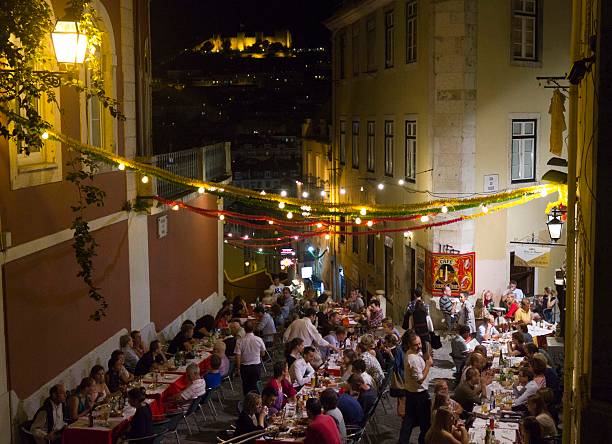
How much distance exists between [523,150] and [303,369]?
10.5 meters

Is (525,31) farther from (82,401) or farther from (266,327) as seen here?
(82,401)

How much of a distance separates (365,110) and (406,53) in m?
5.49

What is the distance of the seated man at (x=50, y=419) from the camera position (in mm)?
11719

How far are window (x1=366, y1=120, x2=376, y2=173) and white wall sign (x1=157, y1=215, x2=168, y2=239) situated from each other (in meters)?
10.3

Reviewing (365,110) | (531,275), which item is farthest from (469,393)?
(365,110)

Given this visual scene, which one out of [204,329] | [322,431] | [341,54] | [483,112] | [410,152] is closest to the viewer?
[322,431]

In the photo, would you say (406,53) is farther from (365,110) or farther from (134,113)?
(134,113)

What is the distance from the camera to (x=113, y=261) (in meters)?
16.8

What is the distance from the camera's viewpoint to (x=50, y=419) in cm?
1185

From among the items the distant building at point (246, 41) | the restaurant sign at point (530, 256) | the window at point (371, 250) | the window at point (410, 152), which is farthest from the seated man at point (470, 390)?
the distant building at point (246, 41)

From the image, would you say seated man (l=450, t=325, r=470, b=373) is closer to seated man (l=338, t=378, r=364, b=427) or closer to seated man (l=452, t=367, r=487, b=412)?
seated man (l=452, t=367, r=487, b=412)

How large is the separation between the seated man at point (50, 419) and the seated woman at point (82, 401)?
0.14 metres

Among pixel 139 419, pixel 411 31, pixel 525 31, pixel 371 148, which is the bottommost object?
pixel 139 419

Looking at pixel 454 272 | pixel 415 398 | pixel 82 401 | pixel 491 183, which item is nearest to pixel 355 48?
pixel 491 183
